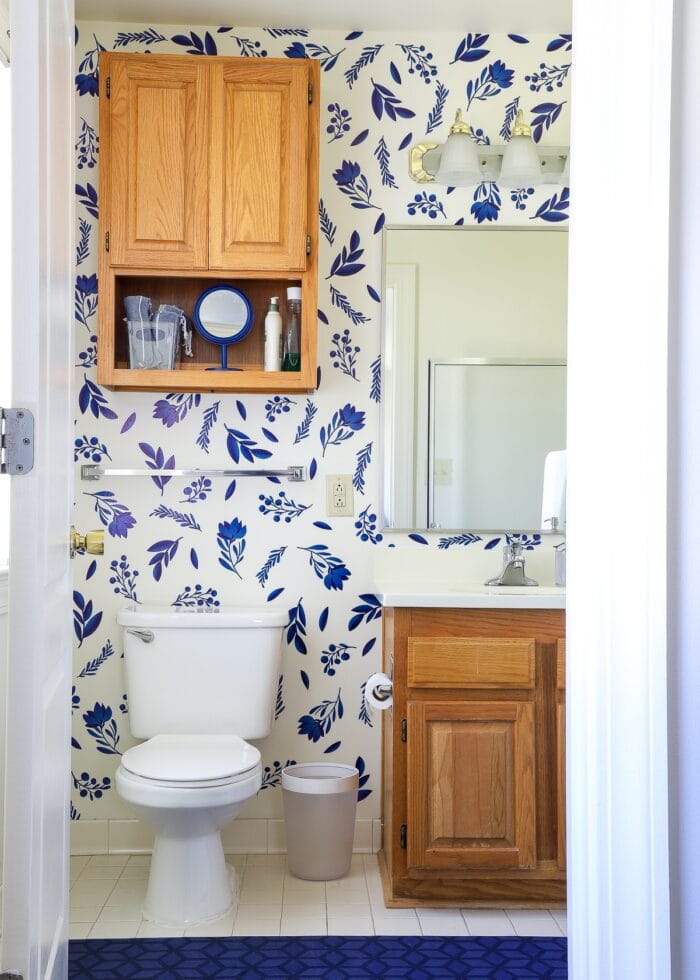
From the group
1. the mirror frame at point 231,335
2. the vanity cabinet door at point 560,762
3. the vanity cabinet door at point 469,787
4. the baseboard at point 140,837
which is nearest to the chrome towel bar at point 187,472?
the mirror frame at point 231,335

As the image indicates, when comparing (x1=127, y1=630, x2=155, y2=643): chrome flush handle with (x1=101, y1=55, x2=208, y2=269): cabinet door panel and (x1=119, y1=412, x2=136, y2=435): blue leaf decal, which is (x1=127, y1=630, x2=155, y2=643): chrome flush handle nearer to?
(x1=119, y1=412, x2=136, y2=435): blue leaf decal

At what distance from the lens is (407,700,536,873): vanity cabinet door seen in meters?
2.45

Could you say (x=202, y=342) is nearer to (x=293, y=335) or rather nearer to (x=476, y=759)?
(x=293, y=335)

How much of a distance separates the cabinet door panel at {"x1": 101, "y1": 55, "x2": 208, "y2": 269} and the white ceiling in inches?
10.2

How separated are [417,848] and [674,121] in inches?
78.5

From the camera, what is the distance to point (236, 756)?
2443 mm

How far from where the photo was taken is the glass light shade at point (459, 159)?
8.91 ft

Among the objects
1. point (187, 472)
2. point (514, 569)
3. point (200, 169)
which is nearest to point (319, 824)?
point (514, 569)

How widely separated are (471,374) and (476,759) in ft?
3.79

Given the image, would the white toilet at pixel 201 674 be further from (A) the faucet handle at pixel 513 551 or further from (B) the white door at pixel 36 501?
(B) the white door at pixel 36 501

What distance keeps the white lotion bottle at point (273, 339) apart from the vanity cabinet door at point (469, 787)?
40.8 inches

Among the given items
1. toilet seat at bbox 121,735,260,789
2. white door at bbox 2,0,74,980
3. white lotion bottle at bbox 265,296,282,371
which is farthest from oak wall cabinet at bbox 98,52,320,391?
white door at bbox 2,0,74,980

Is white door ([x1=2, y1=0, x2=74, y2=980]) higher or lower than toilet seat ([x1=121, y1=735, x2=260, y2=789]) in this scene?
higher

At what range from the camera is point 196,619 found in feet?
8.80
